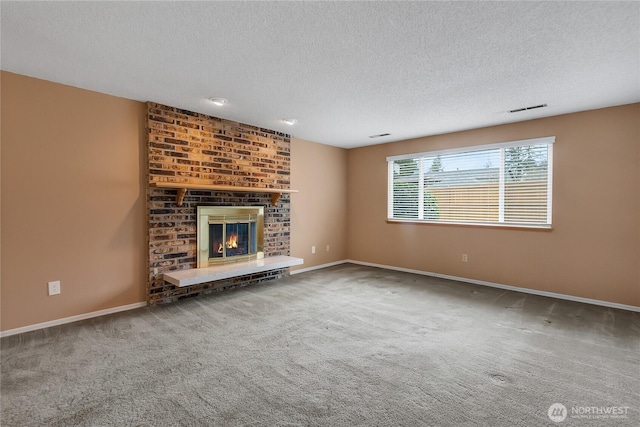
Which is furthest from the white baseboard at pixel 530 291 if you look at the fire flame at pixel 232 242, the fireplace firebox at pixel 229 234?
the fire flame at pixel 232 242

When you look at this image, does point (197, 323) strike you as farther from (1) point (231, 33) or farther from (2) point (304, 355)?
(1) point (231, 33)

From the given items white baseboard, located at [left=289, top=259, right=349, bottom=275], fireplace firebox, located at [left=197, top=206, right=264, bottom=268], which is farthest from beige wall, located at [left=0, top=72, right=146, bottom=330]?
white baseboard, located at [left=289, top=259, right=349, bottom=275]

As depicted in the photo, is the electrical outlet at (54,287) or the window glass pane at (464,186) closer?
the electrical outlet at (54,287)

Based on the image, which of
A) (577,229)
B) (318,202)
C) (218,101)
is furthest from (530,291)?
(218,101)

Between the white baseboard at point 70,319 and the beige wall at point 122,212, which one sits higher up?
the beige wall at point 122,212

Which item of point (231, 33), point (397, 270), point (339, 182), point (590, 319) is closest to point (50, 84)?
point (231, 33)

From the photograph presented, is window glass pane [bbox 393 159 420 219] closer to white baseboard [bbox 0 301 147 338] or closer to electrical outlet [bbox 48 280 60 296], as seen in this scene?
white baseboard [bbox 0 301 147 338]

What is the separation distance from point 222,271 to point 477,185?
391cm

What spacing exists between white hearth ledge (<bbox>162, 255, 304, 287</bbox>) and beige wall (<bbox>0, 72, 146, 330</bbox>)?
1.59ft

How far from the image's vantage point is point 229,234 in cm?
427

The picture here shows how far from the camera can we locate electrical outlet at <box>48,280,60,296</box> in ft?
9.72

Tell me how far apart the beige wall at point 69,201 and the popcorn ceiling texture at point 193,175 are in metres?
0.15

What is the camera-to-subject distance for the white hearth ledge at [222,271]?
344 cm

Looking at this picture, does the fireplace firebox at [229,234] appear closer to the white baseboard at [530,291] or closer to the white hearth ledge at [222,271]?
the white hearth ledge at [222,271]
